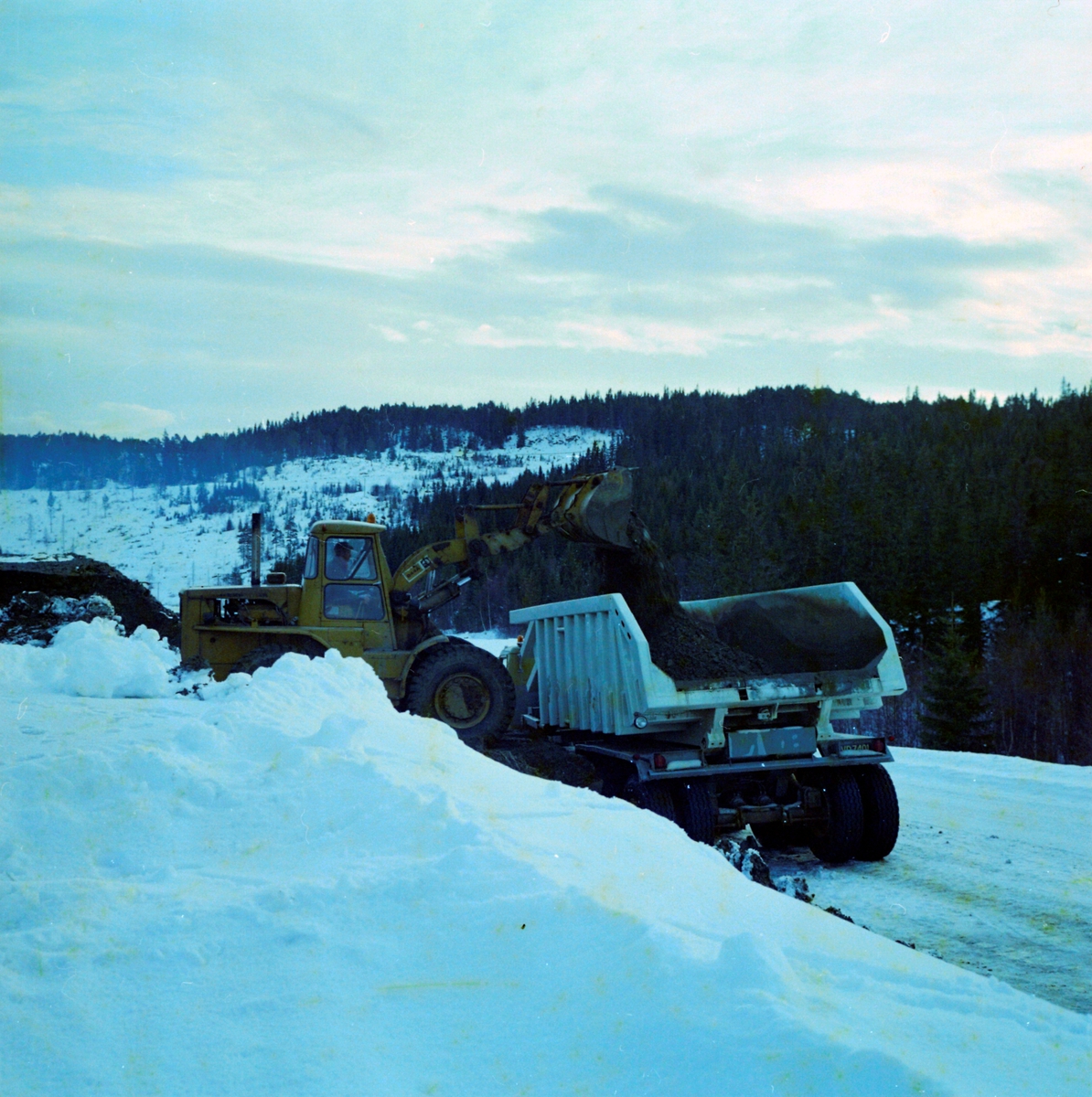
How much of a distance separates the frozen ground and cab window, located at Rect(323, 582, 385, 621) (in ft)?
17.4

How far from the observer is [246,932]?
3.98 meters

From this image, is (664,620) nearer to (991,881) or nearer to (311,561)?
(991,881)

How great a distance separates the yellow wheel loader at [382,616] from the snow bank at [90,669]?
1191 millimetres

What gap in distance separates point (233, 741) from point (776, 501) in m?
67.5

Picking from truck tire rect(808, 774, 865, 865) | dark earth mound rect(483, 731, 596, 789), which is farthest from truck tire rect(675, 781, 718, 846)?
dark earth mound rect(483, 731, 596, 789)

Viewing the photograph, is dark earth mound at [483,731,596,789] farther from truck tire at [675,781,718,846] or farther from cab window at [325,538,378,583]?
cab window at [325,538,378,583]

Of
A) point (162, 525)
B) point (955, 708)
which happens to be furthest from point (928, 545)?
point (162, 525)

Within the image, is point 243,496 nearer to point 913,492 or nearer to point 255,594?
point 913,492

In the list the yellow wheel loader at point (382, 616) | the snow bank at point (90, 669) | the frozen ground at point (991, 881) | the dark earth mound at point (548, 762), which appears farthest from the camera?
the yellow wheel loader at point (382, 616)

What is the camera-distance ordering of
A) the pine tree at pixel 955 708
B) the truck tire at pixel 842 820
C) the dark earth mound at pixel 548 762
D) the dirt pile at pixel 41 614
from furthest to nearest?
the pine tree at pixel 955 708, the dirt pile at pixel 41 614, the dark earth mound at pixel 548 762, the truck tire at pixel 842 820

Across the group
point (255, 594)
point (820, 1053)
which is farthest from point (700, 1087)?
point (255, 594)

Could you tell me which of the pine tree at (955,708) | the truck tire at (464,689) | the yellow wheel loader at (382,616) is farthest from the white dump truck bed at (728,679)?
the pine tree at (955,708)

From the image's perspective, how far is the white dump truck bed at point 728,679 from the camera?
328 inches

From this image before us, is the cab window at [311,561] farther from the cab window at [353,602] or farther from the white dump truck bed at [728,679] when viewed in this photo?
the white dump truck bed at [728,679]
